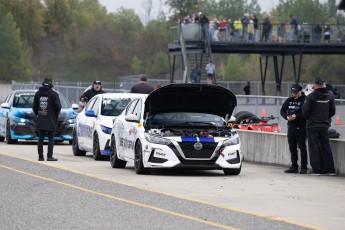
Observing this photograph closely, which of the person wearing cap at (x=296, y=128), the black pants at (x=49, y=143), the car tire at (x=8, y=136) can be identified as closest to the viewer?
the person wearing cap at (x=296, y=128)

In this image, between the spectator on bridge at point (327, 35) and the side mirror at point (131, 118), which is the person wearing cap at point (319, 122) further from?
the spectator on bridge at point (327, 35)

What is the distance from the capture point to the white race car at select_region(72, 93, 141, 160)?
25.2m

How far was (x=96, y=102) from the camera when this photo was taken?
88.3ft

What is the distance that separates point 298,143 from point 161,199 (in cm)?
710

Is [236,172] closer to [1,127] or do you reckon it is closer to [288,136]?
[288,136]

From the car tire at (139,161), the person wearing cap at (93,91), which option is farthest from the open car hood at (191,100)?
the person wearing cap at (93,91)

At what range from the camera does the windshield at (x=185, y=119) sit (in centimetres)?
2142

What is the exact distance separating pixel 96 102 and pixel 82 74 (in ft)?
367

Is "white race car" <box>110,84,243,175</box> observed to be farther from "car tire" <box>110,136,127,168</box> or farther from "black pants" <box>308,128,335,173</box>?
"black pants" <box>308,128,335,173</box>

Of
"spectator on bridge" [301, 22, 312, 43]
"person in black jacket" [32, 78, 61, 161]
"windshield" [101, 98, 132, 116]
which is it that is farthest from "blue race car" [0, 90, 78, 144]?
"spectator on bridge" [301, 22, 312, 43]

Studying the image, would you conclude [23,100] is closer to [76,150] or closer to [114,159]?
[76,150]

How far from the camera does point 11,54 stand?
119875 mm

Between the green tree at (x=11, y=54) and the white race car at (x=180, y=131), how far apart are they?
97.6 meters

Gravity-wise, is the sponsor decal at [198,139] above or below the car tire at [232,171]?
above
